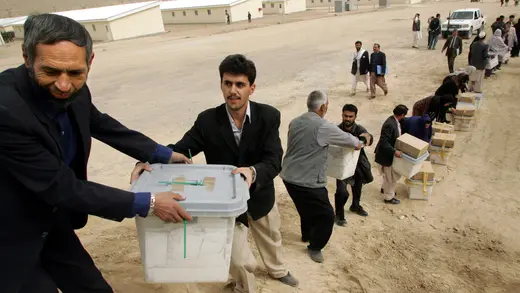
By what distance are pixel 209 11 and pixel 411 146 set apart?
37.0 meters

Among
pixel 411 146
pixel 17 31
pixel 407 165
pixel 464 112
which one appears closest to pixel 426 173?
pixel 407 165

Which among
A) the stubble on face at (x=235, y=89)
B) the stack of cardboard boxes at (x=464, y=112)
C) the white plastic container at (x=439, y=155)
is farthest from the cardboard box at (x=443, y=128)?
the stubble on face at (x=235, y=89)

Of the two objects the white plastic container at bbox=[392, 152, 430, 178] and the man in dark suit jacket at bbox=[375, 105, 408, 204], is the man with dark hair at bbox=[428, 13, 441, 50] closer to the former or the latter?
the man in dark suit jacket at bbox=[375, 105, 408, 204]

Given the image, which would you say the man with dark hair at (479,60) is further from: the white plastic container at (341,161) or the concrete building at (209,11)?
the concrete building at (209,11)

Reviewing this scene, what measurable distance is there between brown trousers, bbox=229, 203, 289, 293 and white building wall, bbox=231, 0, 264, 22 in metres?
37.4

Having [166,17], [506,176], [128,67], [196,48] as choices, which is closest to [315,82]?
[506,176]

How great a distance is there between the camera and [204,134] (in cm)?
265

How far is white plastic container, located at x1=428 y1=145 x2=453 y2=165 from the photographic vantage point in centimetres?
620

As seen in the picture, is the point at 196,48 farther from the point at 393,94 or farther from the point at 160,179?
the point at 160,179

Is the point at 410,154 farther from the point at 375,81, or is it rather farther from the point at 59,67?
the point at 375,81

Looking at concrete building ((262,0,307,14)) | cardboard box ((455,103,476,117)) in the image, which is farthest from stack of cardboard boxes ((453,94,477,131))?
concrete building ((262,0,307,14))

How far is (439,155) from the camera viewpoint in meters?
6.28

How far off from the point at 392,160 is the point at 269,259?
2.57 metres

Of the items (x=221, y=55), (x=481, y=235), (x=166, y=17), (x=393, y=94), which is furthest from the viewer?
(x=166, y=17)
